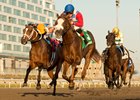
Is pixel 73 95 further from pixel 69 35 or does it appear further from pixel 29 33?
pixel 29 33

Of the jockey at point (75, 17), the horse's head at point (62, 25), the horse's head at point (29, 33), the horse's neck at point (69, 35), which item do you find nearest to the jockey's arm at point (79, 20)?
the jockey at point (75, 17)

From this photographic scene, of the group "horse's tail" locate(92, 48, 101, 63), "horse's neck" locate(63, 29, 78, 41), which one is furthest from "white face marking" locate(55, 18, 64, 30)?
"horse's tail" locate(92, 48, 101, 63)

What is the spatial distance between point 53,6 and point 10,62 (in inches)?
917

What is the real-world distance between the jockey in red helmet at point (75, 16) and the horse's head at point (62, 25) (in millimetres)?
393

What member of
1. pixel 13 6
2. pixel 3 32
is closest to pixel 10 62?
pixel 3 32

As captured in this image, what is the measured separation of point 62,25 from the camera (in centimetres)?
1277

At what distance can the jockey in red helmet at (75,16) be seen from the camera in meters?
13.4

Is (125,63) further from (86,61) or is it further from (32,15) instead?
(32,15)

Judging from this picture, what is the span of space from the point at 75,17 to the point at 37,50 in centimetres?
247

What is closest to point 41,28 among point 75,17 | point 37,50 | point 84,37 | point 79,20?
Answer: point 37,50

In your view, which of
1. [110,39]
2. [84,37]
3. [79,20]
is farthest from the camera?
[110,39]

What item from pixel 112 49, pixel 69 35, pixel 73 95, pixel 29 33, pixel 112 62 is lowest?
pixel 73 95

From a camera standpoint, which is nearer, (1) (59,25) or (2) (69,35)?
(1) (59,25)

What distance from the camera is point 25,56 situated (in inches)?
3383
